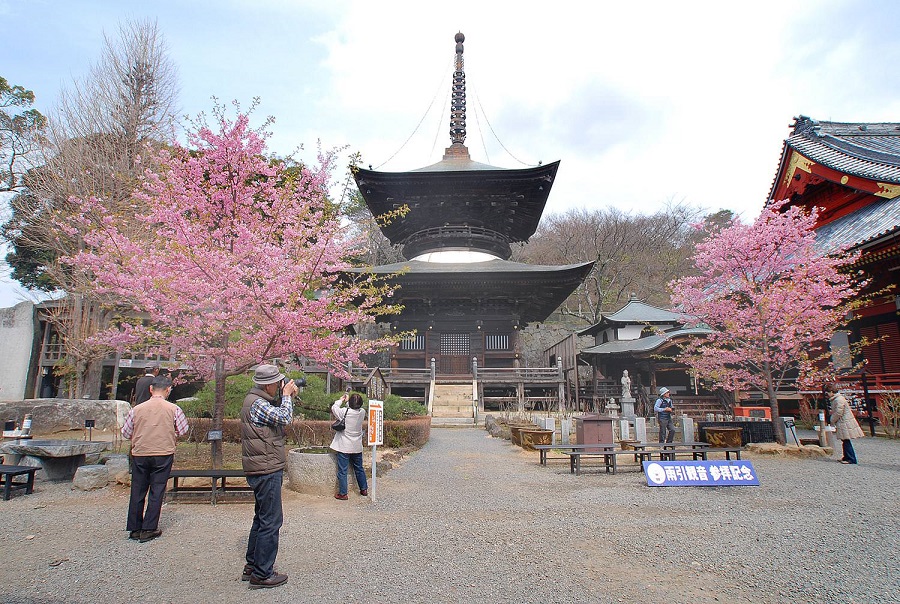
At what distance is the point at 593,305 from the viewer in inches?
1674

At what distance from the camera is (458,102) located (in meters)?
30.9

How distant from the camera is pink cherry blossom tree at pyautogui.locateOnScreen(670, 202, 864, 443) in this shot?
1172 cm

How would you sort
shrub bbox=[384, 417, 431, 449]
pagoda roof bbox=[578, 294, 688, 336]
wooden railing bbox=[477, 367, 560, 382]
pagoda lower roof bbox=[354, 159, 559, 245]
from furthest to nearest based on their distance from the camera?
pagoda roof bbox=[578, 294, 688, 336]
pagoda lower roof bbox=[354, 159, 559, 245]
wooden railing bbox=[477, 367, 560, 382]
shrub bbox=[384, 417, 431, 449]

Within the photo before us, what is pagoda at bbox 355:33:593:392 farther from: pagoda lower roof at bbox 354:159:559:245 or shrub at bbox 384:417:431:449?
shrub at bbox 384:417:431:449

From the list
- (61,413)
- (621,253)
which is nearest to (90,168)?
(61,413)

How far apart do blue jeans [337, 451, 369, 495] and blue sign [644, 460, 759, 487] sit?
4.65 meters

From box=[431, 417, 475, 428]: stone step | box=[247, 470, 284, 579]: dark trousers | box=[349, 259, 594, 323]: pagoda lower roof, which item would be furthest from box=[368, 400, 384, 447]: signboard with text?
box=[349, 259, 594, 323]: pagoda lower roof

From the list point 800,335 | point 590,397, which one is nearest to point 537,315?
point 590,397

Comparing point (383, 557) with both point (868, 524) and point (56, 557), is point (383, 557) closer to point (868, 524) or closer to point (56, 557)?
point (56, 557)

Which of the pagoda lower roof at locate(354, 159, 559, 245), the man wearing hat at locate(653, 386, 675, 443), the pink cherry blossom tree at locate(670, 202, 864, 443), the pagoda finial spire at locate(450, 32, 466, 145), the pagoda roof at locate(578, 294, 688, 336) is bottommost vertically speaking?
the man wearing hat at locate(653, 386, 675, 443)

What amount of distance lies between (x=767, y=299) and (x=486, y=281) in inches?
504

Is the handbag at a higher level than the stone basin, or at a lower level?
higher

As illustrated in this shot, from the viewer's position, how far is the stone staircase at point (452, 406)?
752 inches

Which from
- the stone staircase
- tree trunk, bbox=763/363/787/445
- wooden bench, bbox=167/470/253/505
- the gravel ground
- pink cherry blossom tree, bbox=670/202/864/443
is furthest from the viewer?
the stone staircase
